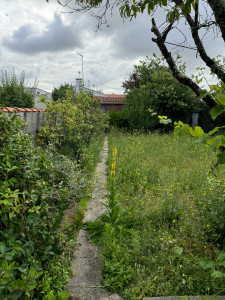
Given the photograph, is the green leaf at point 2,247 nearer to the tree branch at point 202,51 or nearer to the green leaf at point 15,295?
the green leaf at point 15,295

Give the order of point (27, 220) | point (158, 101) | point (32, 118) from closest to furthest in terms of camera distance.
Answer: point (27, 220), point (32, 118), point (158, 101)

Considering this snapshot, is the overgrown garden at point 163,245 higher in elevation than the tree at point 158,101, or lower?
lower

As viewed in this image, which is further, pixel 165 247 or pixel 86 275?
pixel 165 247

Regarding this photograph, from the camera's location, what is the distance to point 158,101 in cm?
1766

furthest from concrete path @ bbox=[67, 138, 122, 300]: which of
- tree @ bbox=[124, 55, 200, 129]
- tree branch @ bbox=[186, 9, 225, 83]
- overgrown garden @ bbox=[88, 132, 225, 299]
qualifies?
tree @ bbox=[124, 55, 200, 129]

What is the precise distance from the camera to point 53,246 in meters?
2.56

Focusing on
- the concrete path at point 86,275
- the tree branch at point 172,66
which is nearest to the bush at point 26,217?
the concrete path at point 86,275

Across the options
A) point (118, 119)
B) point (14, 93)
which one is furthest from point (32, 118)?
point (118, 119)

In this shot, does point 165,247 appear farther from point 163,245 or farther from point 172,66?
point 172,66

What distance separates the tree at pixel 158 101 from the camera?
17094 millimetres

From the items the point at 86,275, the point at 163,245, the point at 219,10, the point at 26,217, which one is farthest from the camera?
the point at 163,245

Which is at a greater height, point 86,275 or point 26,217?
point 26,217

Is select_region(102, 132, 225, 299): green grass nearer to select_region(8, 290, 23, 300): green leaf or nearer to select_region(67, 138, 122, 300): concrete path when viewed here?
select_region(67, 138, 122, 300): concrete path

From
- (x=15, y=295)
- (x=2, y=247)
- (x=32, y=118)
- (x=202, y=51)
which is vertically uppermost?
(x=202, y=51)
